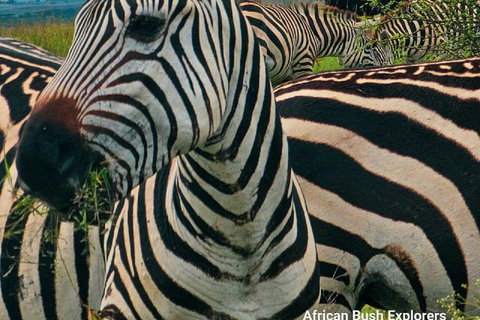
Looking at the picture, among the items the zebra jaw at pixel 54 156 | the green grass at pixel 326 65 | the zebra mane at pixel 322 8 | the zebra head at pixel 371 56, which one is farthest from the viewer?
the green grass at pixel 326 65

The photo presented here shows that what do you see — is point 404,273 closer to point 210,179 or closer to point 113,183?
point 210,179

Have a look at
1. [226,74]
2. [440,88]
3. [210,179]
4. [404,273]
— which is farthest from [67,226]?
[440,88]

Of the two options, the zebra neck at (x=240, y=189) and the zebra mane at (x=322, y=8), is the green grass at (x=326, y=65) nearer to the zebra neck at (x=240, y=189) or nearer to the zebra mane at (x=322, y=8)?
the zebra mane at (x=322, y=8)

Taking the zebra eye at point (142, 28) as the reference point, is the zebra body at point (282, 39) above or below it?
below

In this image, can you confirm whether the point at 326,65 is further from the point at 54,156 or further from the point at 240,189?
the point at 54,156

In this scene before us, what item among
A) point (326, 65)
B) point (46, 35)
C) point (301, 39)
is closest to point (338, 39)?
point (301, 39)

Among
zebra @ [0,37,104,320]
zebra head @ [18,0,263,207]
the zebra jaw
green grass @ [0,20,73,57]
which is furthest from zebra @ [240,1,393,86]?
the zebra jaw

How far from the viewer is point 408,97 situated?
360cm

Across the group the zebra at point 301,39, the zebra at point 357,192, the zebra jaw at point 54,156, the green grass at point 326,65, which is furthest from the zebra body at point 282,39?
the zebra jaw at point 54,156

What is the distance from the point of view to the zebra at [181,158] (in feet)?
7.07

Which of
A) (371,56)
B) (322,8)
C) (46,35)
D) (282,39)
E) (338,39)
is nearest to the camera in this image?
(282,39)

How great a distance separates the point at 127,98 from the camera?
2.19 m

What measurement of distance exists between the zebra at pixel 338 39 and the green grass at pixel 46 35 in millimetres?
3773

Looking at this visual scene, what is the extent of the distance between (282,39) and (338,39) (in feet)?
6.64
